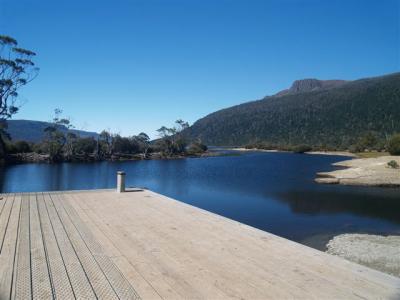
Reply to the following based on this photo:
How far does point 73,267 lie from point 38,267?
0.39 meters

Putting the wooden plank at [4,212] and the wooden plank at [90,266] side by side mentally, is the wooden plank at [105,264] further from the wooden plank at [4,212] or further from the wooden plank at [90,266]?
the wooden plank at [4,212]

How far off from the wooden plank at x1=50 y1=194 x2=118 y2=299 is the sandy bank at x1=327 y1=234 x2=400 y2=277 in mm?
6081

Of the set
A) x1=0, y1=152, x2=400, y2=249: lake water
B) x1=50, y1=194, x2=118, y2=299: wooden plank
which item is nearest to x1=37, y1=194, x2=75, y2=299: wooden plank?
x1=50, y1=194, x2=118, y2=299: wooden plank

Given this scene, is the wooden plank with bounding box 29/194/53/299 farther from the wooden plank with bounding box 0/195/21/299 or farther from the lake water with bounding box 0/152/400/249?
the lake water with bounding box 0/152/400/249

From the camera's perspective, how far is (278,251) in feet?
16.5

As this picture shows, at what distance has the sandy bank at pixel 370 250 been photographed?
7.97 metres

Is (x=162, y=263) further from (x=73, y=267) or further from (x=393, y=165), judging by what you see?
(x=393, y=165)

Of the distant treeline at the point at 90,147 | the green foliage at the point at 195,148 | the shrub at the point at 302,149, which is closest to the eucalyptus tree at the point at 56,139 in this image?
the distant treeline at the point at 90,147

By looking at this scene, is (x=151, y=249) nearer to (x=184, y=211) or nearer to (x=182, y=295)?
(x=182, y=295)

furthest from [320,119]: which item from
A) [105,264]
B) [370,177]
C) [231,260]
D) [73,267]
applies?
[73,267]

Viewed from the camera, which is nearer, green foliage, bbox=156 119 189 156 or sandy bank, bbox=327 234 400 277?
sandy bank, bbox=327 234 400 277

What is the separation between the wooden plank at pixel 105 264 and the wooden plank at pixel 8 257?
924 mm

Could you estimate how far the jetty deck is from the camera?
11.9ft

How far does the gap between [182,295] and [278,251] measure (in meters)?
1.94
